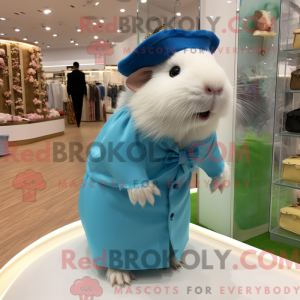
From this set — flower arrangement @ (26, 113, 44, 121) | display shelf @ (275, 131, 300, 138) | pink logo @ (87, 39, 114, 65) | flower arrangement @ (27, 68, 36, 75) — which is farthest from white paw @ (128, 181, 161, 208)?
pink logo @ (87, 39, 114, 65)

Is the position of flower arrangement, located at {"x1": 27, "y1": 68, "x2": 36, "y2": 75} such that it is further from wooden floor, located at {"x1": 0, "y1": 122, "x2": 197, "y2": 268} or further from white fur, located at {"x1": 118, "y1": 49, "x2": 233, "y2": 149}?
white fur, located at {"x1": 118, "y1": 49, "x2": 233, "y2": 149}

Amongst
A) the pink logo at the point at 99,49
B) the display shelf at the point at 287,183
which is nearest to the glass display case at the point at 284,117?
the display shelf at the point at 287,183

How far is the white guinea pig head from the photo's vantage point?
72 centimetres

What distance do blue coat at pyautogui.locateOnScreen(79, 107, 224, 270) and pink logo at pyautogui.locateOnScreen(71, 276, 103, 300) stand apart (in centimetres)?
8

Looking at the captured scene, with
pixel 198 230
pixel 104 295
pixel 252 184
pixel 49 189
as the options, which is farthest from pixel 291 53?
pixel 49 189

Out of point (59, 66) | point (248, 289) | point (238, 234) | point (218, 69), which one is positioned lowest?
point (238, 234)

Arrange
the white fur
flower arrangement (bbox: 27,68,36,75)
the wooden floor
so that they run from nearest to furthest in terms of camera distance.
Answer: the white fur
the wooden floor
flower arrangement (bbox: 27,68,36,75)

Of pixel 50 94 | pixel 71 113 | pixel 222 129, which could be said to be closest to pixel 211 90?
pixel 222 129

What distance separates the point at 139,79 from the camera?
0.83m

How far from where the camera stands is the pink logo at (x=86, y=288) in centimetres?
91

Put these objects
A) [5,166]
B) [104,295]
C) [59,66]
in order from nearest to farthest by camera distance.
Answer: [104,295] → [5,166] → [59,66]

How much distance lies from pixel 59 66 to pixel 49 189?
12045 mm

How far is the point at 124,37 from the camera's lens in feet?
33.5

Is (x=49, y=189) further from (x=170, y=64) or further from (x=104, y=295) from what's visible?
(x=170, y=64)
